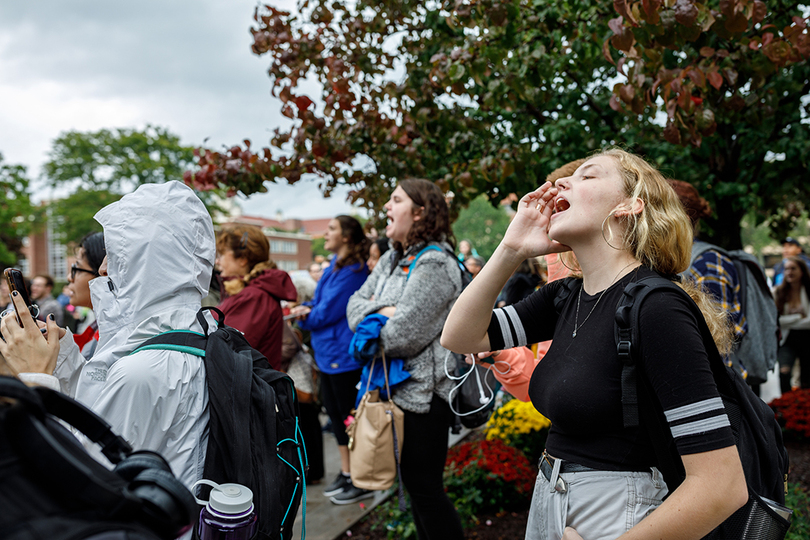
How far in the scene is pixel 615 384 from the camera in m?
1.43

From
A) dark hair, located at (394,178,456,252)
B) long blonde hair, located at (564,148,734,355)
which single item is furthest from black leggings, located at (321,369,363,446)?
long blonde hair, located at (564,148,734,355)

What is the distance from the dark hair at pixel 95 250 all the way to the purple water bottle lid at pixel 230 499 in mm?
1688

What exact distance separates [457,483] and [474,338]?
98.6 inches

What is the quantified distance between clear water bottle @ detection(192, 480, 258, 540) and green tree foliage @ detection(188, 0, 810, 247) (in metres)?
2.43

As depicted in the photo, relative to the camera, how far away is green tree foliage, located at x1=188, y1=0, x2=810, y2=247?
2801 mm

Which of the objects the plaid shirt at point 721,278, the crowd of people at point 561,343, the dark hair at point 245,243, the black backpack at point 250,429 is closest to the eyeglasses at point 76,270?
the crowd of people at point 561,343

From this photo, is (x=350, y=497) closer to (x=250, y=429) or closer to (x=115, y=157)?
(x=250, y=429)

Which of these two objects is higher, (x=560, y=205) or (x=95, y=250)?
(x=560, y=205)

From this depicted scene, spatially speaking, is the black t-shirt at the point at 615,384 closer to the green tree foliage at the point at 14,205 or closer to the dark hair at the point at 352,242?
the dark hair at the point at 352,242

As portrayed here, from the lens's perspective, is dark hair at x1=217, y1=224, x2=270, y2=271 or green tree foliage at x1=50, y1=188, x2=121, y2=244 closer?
dark hair at x1=217, y1=224, x2=270, y2=271

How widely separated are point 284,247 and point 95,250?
76.6 m

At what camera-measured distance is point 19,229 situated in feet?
88.6

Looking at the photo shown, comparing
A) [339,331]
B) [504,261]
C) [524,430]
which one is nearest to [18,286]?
[504,261]

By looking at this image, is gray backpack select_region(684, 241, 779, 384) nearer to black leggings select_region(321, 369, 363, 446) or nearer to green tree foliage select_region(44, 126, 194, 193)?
black leggings select_region(321, 369, 363, 446)
